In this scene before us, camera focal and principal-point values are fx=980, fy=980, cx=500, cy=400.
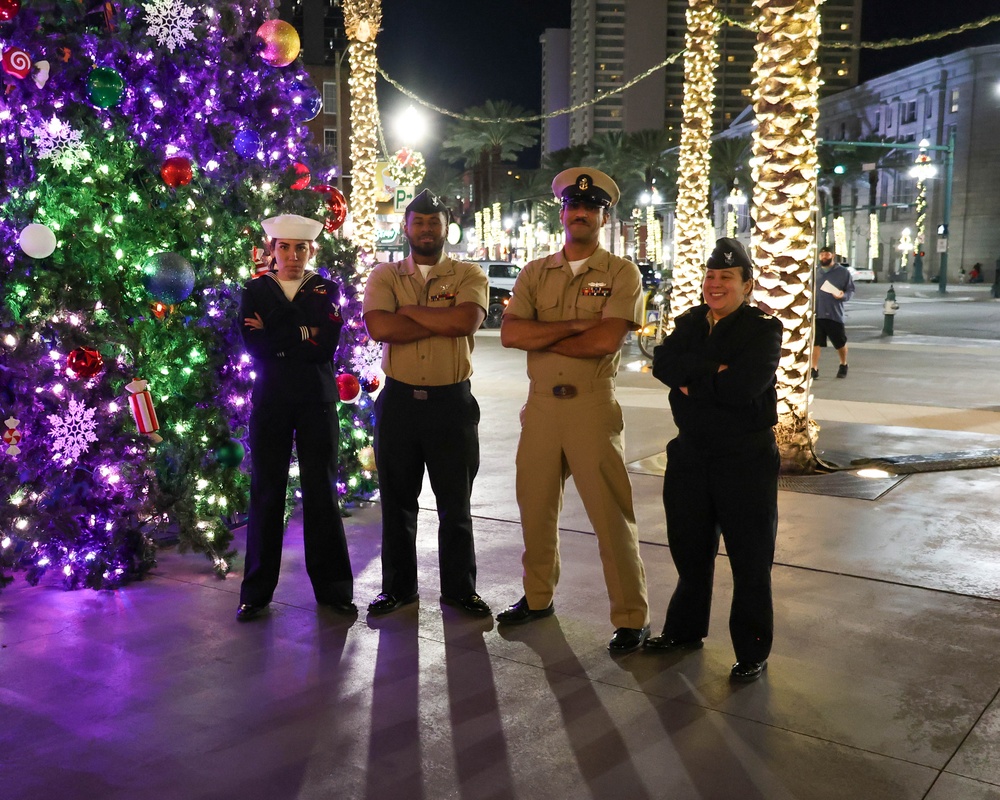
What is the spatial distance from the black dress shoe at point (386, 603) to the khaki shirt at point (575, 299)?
140 centimetres

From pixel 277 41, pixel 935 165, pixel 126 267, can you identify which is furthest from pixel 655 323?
pixel 935 165

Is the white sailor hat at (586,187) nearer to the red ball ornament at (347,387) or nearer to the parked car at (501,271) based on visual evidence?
the red ball ornament at (347,387)

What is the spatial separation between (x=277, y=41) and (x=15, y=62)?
181 cm

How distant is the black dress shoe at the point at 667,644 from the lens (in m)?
4.49

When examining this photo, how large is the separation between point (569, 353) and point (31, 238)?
288 centimetres

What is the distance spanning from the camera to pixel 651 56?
171500 mm

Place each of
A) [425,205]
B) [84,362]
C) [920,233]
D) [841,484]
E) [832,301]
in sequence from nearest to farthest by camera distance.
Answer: [425,205] < [84,362] < [841,484] < [832,301] < [920,233]

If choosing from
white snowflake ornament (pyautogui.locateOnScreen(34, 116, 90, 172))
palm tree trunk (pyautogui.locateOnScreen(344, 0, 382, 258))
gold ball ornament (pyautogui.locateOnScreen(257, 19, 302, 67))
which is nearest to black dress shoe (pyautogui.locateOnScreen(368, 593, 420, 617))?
white snowflake ornament (pyautogui.locateOnScreen(34, 116, 90, 172))

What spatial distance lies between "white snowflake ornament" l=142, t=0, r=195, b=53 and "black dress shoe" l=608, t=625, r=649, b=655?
4312 mm

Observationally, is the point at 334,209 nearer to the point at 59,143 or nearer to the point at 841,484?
the point at 59,143

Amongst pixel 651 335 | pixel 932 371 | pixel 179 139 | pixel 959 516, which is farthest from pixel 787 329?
pixel 651 335

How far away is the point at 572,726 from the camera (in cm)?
375

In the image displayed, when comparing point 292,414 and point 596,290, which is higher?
point 596,290

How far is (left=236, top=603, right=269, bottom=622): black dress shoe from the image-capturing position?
4.95 m
